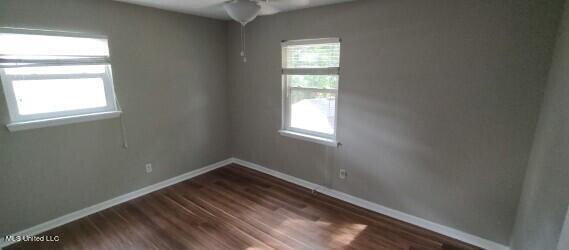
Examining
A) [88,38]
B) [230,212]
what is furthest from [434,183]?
[88,38]

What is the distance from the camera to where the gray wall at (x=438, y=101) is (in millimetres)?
1935

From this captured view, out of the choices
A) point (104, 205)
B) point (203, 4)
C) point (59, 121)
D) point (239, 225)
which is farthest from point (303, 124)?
point (59, 121)

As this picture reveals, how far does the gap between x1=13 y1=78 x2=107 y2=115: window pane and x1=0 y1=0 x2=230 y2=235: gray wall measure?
16 centimetres

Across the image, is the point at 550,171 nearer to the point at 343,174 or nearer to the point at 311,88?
the point at 343,174

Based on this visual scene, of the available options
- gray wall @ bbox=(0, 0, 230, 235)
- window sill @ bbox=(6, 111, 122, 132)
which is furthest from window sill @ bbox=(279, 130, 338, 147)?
window sill @ bbox=(6, 111, 122, 132)

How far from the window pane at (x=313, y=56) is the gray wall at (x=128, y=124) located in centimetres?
117

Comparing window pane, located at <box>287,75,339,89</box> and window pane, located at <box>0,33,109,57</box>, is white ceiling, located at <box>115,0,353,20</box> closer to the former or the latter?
window pane, located at <box>0,33,109,57</box>

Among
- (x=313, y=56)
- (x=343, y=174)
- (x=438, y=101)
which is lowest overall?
(x=343, y=174)

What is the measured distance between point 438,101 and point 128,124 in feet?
10.6

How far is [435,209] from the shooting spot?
244 centimetres

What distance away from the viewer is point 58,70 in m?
2.46

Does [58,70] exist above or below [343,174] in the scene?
above

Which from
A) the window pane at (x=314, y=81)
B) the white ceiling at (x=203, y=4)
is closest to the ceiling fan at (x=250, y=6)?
the white ceiling at (x=203, y=4)

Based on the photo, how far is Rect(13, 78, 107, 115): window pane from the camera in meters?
2.30
